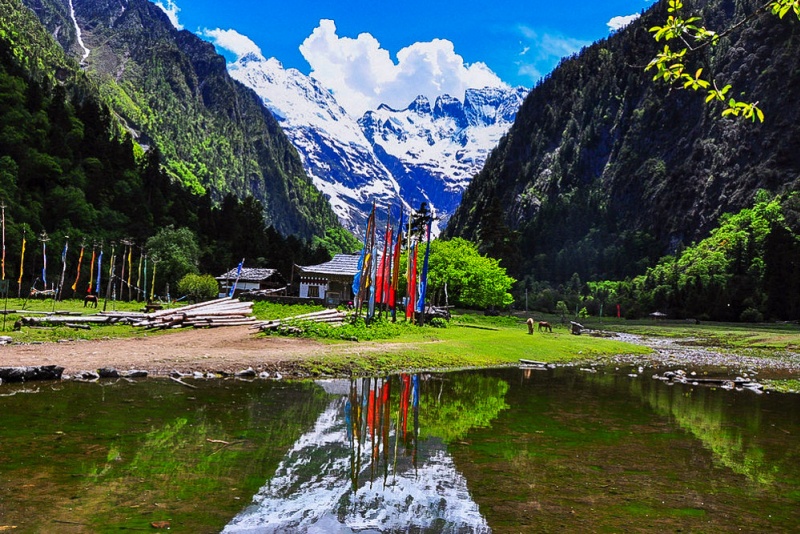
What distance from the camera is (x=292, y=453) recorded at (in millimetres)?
10625

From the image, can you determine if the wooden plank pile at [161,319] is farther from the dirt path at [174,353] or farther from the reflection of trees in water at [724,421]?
the reflection of trees in water at [724,421]

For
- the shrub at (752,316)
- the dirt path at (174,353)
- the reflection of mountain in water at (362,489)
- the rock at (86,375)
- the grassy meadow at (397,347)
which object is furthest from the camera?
the shrub at (752,316)

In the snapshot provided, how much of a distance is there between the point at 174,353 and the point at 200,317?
51.3 ft

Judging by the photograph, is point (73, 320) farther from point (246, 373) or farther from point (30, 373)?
point (30, 373)

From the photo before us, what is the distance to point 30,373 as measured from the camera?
16.7m

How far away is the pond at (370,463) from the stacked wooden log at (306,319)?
52.7 feet

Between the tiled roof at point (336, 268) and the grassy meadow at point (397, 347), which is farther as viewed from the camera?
the tiled roof at point (336, 268)

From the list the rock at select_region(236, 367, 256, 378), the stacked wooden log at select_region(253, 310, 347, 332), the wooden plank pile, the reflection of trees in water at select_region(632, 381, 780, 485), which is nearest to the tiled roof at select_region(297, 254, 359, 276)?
the stacked wooden log at select_region(253, 310, 347, 332)

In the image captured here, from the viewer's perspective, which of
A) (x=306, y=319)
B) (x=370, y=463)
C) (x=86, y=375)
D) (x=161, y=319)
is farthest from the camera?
(x=306, y=319)

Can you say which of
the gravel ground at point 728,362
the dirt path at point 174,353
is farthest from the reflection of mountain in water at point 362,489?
the gravel ground at point 728,362

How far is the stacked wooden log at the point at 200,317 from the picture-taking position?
36000mm

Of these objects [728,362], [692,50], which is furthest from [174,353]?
[728,362]

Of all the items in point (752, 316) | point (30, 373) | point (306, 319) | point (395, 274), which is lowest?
point (30, 373)

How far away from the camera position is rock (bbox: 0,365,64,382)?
1630 centimetres
